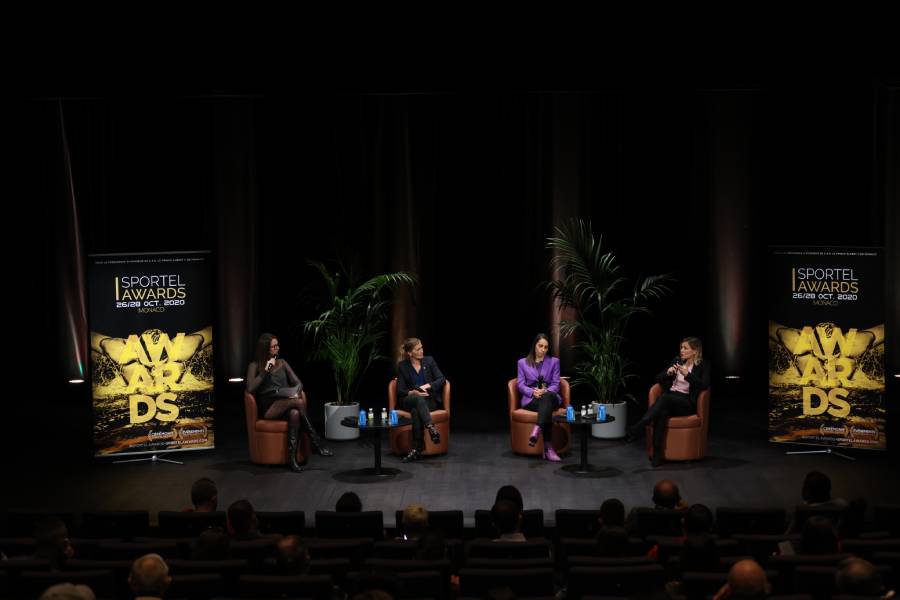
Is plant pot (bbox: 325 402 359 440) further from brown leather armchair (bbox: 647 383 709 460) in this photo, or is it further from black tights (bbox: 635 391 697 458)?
brown leather armchair (bbox: 647 383 709 460)

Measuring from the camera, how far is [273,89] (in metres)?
9.97

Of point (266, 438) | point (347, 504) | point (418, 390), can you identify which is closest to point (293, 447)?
point (266, 438)

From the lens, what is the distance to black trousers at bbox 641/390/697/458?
31.8 feet

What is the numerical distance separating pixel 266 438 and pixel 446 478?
61.5 inches

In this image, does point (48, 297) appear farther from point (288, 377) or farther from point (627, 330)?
point (627, 330)

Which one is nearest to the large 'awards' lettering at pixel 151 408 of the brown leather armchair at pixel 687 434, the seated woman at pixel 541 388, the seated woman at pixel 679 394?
the seated woman at pixel 541 388

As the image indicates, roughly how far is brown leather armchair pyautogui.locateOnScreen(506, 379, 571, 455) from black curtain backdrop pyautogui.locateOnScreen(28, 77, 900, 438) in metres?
3.03

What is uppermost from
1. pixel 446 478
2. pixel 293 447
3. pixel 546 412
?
pixel 546 412

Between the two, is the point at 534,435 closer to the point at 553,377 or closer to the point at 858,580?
the point at 553,377

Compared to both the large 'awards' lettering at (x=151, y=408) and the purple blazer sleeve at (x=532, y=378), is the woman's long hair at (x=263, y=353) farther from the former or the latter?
the purple blazer sleeve at (x=532, y=378)

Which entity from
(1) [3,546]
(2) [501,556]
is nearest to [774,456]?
(2) [501,556]

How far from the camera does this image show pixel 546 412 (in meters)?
9.92

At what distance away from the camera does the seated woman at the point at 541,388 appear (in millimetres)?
9938

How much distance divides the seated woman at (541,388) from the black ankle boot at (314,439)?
1.77 meters
